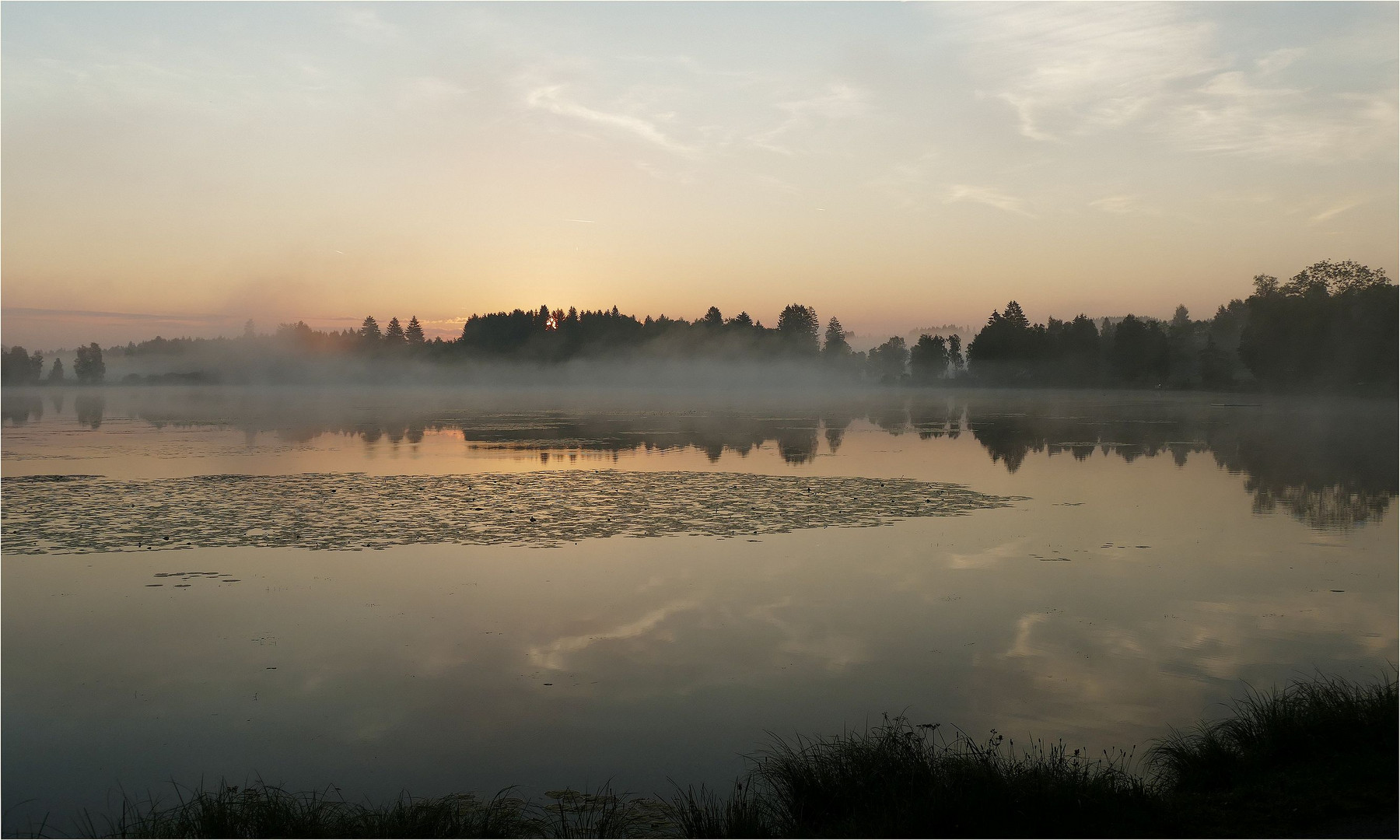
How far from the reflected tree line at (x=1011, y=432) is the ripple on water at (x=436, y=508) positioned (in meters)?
7.44

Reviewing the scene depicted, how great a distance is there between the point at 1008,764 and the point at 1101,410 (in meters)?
74.5

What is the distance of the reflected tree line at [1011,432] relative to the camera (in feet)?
95.4

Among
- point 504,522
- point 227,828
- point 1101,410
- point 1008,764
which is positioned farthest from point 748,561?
point 1101,410

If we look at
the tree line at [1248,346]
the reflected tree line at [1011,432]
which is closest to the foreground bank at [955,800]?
the reflected tree line at [1011,432]

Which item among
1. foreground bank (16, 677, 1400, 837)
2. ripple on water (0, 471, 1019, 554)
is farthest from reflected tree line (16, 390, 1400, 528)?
foreground bank (16, 677, 1400, 837)

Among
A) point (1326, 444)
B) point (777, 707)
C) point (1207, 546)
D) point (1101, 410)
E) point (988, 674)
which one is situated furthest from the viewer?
point (1101, 410)

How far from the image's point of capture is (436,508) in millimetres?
22875

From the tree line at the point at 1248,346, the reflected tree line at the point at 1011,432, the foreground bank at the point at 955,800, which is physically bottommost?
the foreground bank at the point at 955,800

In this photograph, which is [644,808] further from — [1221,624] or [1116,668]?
[1221,624]

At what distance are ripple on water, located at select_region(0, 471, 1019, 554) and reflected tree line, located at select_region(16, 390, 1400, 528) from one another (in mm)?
7438

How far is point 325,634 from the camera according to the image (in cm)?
1288

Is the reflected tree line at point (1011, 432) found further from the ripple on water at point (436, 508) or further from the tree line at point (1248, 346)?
the tree line at point (1248, 346)

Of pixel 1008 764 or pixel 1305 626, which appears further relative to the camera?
pixel 1305 626

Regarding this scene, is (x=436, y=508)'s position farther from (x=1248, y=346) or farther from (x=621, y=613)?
(x=1248, y=346)
